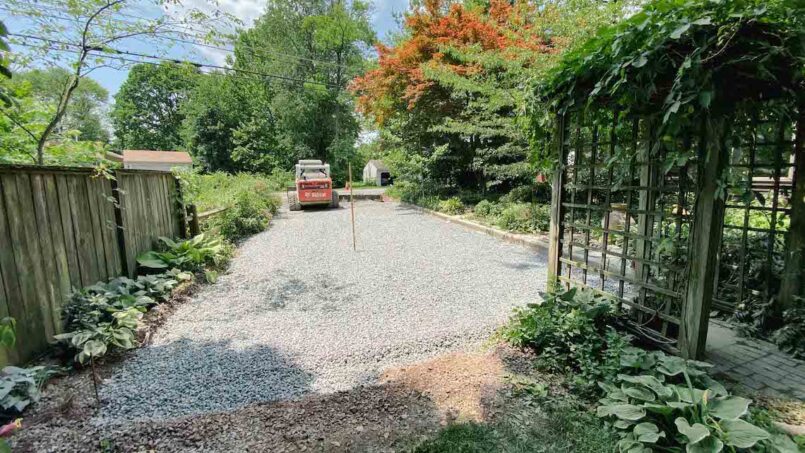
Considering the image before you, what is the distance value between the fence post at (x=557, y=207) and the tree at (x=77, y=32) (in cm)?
433

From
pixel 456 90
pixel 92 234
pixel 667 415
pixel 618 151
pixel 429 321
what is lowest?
pixel 429 321

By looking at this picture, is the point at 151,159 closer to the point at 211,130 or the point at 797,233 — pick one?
the point at 211,130

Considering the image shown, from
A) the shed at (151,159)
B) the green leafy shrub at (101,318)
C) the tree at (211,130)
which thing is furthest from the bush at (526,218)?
the shed at (151,159)

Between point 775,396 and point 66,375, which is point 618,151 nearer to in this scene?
point 775,396

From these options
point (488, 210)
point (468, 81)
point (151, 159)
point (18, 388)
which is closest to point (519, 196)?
point (488, 210)

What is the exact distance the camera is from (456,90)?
10.3 meters

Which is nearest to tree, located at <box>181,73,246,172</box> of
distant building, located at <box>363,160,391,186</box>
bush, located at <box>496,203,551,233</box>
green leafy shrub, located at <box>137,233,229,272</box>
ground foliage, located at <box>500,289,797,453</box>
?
distant building, located at <box>363,160,391,186</box>

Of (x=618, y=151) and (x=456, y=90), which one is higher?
(x=456, y=90)

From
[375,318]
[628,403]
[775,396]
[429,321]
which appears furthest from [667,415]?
[375,318]

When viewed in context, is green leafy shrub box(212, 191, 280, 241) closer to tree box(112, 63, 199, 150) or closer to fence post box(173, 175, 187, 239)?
fence post box(173, 175, 187, 239)

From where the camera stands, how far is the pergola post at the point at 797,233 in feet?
9.52

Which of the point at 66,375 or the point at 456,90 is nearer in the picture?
the point at 66,375

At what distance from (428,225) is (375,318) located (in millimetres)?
6076

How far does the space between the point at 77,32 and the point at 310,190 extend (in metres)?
9.34
